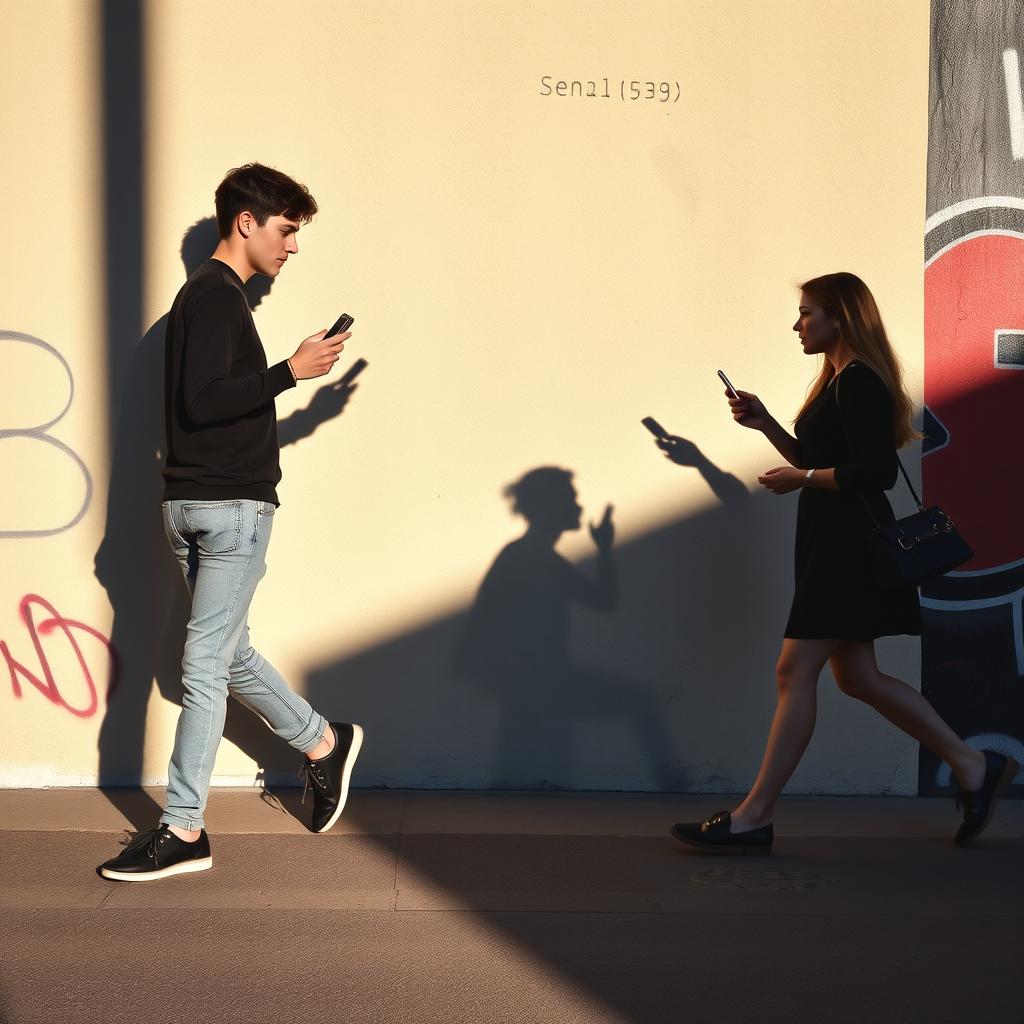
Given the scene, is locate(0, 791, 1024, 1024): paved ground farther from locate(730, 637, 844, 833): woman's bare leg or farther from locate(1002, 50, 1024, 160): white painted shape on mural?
locate(1002, 50, 1024, 160): white painted shape on mural

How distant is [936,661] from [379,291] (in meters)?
2.54

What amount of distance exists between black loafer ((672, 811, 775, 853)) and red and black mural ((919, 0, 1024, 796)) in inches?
44.9

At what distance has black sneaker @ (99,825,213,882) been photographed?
381 cm

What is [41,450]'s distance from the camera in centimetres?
484

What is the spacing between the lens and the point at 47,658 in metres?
4.84

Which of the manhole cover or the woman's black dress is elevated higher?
the woman's black dress

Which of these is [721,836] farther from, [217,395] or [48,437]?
[48,437]

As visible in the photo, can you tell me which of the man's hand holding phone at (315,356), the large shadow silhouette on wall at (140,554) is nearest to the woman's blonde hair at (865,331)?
the man's hand holding phone at (315,356)

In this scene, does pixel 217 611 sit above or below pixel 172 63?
below

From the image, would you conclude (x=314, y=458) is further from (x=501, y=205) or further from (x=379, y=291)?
(x=501, y=205)

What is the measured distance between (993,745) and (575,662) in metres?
1.64

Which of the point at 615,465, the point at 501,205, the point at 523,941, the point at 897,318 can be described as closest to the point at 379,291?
the point at 501,205

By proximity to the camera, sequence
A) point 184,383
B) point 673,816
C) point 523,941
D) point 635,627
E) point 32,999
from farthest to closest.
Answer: point 635,627, point 673,816, point 184,383, point 523,941, point 32,999

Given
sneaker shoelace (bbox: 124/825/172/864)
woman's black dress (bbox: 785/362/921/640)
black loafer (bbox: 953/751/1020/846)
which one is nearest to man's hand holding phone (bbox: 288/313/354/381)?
sneaker shoelace (bbox: 124/825/172/864)
